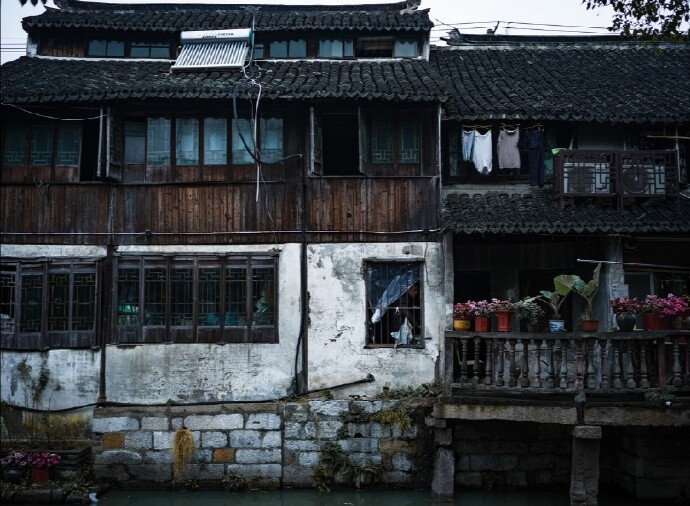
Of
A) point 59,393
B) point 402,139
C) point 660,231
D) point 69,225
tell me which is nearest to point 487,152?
point 402,139

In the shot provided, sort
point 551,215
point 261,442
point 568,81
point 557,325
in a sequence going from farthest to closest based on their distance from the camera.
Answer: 1. point 568,81
2. point 551,215
3. point 261,442
4. point 557,325

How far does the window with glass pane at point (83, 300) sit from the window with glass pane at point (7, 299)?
4.08 feet

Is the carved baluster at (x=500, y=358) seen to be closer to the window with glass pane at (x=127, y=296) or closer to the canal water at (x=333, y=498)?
the canal water at (x=333, y=498)

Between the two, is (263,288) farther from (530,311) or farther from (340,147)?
(530,311)

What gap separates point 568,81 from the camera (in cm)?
1564

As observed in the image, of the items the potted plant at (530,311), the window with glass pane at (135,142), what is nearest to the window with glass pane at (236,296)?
the window with glass pane at (135,142)

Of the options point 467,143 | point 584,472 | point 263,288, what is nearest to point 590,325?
point 584,472

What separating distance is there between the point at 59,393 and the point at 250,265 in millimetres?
4441

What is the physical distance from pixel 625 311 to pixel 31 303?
11095mm

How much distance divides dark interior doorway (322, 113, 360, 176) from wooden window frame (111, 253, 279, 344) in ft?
9.09

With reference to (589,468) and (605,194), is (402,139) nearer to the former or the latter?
(605,194)

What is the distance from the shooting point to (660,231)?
12.5m

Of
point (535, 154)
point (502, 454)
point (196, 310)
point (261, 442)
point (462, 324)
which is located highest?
point (535, 154)

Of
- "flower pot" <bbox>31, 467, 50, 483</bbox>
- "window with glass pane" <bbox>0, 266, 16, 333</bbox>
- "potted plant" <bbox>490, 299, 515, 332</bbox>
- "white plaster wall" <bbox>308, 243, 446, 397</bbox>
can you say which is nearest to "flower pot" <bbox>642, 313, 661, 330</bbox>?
"potted plant" <bbox>490, 299, 515, 332</bbox>
